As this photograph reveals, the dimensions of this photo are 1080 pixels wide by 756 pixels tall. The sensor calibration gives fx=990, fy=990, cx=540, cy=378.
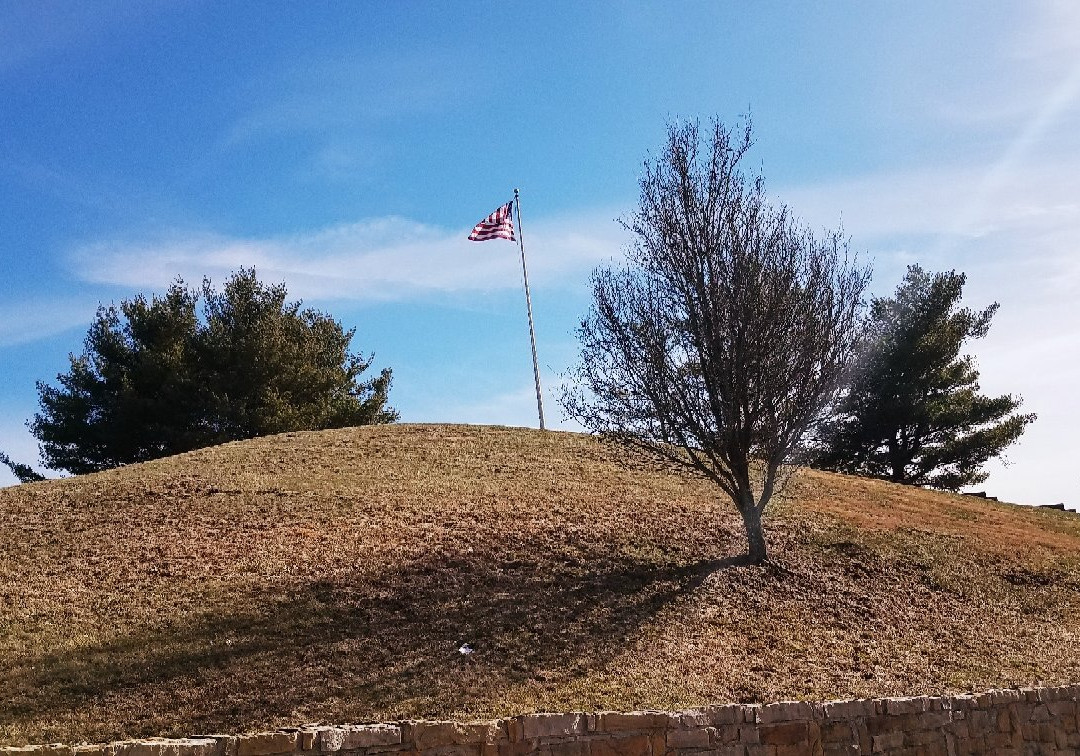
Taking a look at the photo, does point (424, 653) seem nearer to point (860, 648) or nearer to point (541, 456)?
point (860, 648)

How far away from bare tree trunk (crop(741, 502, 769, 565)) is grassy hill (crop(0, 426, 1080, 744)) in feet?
1.11

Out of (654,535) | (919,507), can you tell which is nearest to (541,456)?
(654,535)

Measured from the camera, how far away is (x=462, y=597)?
12.3m

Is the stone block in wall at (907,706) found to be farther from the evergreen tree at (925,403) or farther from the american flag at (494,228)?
the evergreen tree at (925,403)

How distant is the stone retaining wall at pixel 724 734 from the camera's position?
16.4 ft

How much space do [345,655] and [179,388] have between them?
22.5 meters

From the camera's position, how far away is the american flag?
24.0 meters

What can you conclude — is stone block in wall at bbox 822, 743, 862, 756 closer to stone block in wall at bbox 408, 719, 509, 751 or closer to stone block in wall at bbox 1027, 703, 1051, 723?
stone block in wall at bbox 1027, 703, 1051, 723

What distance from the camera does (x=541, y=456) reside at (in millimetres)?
21969

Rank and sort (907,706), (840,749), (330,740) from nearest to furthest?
(330,740)
(840,749)
(907,706)

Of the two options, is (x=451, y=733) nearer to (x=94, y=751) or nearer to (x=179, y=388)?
(x=94, y=751)

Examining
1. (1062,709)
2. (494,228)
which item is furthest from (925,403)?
(1062,709)

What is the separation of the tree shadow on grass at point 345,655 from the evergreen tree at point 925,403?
22011 millimetres

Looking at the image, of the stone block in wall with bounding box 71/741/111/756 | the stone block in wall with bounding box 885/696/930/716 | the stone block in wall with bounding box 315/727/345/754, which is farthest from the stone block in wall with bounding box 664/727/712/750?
the stone block in wall with bounding box 71/741/111/756
